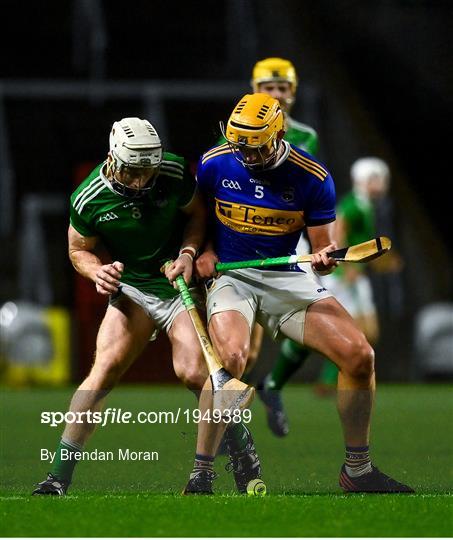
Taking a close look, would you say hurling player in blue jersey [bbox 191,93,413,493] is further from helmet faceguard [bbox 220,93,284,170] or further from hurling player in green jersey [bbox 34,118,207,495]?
hurling player in green jersey [bbox 34,118,207,495]

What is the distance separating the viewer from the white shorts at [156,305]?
5.94 metres

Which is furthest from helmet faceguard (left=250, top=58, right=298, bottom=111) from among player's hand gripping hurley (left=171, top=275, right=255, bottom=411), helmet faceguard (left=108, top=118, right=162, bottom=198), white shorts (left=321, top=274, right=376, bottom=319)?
white shorts (left=321, top=274, right=376, bottom=319)

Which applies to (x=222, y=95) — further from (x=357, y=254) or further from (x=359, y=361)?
(x=359, y=361)

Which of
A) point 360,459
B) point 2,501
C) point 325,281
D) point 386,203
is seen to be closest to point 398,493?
point 360,459

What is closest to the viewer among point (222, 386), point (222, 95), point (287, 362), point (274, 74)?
point (222, 386)

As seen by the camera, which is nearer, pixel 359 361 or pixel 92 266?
pixel 359 361

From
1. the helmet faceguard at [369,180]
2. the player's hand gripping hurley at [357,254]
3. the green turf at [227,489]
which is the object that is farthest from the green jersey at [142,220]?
the helmet faceguard at [369,180]

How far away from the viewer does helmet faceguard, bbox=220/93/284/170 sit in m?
5.66

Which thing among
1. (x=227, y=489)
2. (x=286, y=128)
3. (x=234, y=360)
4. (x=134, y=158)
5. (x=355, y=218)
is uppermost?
(x=134, y=158)

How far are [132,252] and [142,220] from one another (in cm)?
15

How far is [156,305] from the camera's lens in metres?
5.96

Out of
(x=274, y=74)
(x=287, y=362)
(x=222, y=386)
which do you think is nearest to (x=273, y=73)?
(x=274, y=74)

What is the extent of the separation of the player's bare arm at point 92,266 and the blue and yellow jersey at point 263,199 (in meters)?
0.49

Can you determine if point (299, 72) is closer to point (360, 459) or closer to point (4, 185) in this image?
point (4, 185)
